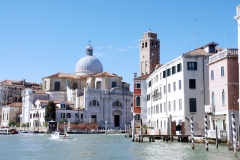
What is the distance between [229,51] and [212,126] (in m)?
5.74

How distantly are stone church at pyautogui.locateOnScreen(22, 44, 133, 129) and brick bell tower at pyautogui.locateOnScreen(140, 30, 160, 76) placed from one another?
5.95 meters

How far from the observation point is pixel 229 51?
24.3 m

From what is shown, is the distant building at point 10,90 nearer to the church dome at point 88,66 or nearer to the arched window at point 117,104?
the church dome at point 88,66

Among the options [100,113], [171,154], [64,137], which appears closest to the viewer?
[171,154]

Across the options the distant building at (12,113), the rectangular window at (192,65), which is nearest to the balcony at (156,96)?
the rectangular window at (192,65)

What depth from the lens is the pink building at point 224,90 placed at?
936 inches

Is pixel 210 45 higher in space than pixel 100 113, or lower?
higher

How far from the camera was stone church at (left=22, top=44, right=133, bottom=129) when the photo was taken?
65.2 metres

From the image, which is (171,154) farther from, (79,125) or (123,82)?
(123,82)

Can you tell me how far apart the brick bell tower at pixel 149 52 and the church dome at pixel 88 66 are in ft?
37.0

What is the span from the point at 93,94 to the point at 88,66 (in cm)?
1012

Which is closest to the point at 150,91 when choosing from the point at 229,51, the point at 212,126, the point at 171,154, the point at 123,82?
the point at 212,126

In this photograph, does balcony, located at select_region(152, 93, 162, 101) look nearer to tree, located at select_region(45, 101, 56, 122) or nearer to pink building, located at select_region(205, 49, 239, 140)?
pink building, located at select_region(205, 49, 239, 140)

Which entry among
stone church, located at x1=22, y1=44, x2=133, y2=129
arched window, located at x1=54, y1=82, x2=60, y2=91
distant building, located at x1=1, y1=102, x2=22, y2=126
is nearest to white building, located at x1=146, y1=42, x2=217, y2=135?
stone church, located at x1=22, y1=44, x2=133, y2=129
